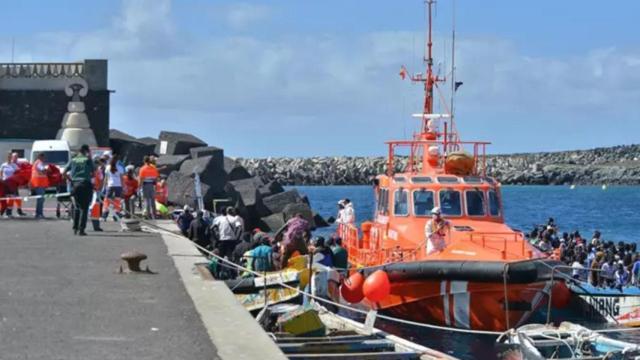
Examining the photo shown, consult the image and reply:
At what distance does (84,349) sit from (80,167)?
11.2 m

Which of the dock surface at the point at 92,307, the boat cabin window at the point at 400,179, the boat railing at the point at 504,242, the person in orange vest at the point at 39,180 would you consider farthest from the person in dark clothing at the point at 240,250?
the person in orange vest at the point at 39,180

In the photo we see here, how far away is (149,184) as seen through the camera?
82.8 feet

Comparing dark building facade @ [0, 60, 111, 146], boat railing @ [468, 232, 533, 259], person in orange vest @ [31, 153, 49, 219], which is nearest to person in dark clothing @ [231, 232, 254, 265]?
boat railing @ [468, 232, 533, 259]

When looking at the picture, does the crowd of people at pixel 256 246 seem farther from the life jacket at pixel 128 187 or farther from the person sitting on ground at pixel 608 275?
the person sitting on ground at pixel 608 275

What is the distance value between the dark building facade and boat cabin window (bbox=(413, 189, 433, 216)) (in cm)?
3055

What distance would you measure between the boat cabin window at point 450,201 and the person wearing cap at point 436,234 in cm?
178

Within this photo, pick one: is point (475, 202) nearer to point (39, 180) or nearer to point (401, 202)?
point (401, 202)

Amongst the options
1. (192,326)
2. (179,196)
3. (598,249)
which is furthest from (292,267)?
(179,196)

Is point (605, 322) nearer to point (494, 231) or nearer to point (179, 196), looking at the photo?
point (494, 231)

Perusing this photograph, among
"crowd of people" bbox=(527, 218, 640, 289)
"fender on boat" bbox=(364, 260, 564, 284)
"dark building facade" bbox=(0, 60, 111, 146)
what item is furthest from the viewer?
"dark building facade" bbox=(0, 60, 111, 146)

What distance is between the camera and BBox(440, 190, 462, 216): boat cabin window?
857 inches

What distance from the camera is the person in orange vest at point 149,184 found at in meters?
25.1

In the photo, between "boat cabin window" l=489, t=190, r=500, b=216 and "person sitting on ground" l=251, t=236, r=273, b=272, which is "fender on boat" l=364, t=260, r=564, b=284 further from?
"boat cabin window" l=489, t=190, r=500, b=216

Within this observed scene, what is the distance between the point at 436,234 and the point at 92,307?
8954 millimetres
